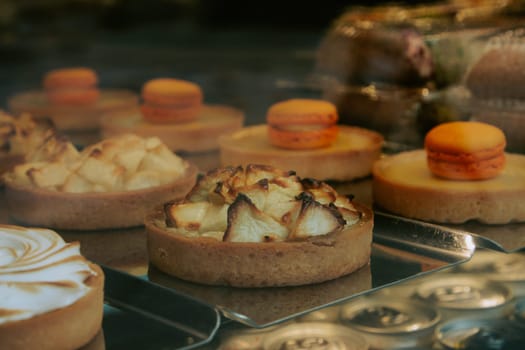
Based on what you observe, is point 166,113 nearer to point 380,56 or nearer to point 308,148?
point 308,148

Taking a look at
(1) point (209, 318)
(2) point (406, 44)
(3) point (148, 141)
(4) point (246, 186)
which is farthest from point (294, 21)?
(1) point (209, 318)

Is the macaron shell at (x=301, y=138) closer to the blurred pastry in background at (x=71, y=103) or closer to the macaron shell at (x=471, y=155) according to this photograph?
the macaron shell at (x=471, y=155)

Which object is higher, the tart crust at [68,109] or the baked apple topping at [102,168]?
the baked apple topping at [102,168]

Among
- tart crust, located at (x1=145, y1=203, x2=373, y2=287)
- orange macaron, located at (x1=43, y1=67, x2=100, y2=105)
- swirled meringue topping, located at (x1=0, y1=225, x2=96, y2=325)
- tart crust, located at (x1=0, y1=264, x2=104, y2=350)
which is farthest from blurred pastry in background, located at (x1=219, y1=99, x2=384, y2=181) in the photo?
tart crust, located at (x1=0, y1=264, x2=104, y2=350)

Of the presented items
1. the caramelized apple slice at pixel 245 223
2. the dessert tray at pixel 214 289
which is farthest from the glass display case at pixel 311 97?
the caramelized apple slice at pixel 245 223

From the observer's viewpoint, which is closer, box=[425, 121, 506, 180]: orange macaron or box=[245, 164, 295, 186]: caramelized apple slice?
box=[245, 164, 295, 186]: caramelized apple slice

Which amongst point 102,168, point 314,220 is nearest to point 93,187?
point 102,168

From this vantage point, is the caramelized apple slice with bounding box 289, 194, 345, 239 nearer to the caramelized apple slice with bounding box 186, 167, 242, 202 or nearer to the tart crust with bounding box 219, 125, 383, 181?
the caramelized apple slice with bounding box 186, 167, 242, 202
